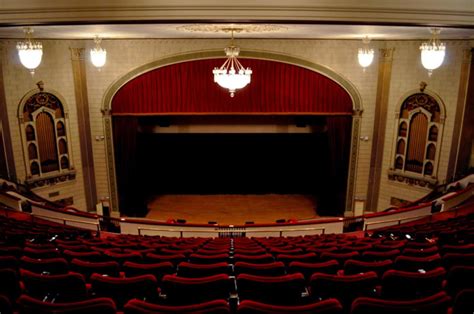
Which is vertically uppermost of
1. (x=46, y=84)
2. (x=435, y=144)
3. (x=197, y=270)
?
(x=435, y=144)

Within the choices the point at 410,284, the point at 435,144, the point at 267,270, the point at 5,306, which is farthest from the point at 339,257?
the point at 435,144

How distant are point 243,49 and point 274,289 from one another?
29.8ft

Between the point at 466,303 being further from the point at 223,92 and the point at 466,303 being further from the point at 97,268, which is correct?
the point at 223,92

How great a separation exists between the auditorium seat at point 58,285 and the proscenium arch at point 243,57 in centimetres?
890

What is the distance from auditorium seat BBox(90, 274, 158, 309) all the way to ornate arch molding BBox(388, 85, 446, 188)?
33.5 feet

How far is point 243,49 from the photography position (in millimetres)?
11102

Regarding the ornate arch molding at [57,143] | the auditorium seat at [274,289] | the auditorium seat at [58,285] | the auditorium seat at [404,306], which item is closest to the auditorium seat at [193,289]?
the auditorium seat at [274,289]

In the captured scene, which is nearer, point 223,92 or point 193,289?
point 193,289

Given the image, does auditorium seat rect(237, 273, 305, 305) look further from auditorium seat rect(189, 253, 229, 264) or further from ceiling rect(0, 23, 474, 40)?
ceiling rect(0, 23, 474, 40)

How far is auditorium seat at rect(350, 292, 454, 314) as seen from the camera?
2.38 meters

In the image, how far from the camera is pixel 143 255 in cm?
449

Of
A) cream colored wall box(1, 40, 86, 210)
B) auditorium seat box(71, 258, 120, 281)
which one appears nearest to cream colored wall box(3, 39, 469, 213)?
cream colored wall box(1, 40, 86, 210)

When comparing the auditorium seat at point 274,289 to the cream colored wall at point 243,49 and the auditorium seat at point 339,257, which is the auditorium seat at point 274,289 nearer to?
the auditorium seat at point 339,257

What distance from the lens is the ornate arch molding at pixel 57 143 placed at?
10832 millimetres
